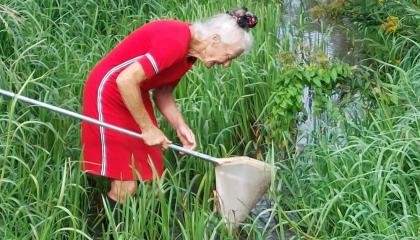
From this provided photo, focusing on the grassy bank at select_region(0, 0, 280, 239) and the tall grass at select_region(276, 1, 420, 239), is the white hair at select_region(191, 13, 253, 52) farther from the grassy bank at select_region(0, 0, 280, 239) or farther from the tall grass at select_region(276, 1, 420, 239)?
the tall grass at select_region(276, 1, 420, 239)

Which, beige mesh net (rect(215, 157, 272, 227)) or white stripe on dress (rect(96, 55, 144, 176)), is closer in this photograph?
white stripe on dress (rect(96, 55, 144, 176))

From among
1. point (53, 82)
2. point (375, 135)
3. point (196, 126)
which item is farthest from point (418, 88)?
point (53, 82)

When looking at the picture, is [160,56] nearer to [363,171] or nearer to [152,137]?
[152,137]

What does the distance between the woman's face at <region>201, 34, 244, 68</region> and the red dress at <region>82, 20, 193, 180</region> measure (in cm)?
10

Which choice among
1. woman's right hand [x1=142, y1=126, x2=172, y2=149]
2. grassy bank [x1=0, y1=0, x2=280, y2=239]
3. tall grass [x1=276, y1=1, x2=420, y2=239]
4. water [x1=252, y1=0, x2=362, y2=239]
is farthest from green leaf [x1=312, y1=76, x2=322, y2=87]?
woman's right hand [x1=142, y1=126, x2=172, y2=149]

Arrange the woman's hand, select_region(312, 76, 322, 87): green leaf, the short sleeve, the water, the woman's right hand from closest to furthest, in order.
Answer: the short sleeve
the woman's right hand
the woman's hand
select_region(312, 76, 322, 87): green leaf
the water

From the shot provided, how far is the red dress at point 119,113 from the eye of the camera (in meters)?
3.13

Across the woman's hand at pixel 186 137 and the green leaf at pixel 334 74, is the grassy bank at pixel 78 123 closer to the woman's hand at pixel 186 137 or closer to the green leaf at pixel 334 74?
the woman's hand at pixel 186 137

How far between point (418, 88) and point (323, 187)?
1.00 m

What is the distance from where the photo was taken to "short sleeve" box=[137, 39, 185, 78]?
2957 mm

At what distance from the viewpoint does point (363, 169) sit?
136 inches

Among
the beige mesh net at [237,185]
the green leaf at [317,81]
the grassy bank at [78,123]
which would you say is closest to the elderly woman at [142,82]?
the grassy bank at [78,123]

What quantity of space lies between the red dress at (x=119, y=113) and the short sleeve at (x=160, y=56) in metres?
0.08

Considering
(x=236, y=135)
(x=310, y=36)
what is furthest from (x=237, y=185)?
(x=310, y=36)
